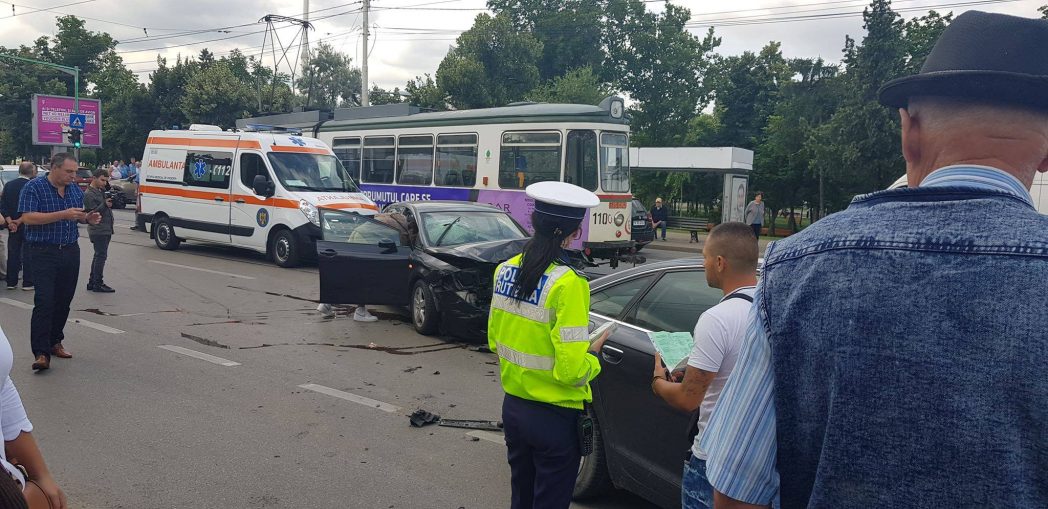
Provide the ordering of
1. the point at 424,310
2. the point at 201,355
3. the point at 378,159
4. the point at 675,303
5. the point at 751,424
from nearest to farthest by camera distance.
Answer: the point at 751,424 → the point at 675,303 → the point at 201,355 → the point at 424,310 → the point at 378,159

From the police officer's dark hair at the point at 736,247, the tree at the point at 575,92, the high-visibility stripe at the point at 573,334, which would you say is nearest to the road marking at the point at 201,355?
the high-visibility stripe at the point at 573,334

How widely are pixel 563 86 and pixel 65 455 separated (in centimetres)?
3772

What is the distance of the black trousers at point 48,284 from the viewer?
7.10m

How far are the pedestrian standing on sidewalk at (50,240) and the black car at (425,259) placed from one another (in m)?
3.08

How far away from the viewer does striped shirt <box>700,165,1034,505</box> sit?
4.46ft

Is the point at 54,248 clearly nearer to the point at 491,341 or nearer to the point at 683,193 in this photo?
the point at 491,341

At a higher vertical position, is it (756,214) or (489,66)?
(489,66)

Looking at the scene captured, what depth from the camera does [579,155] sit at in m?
15.5

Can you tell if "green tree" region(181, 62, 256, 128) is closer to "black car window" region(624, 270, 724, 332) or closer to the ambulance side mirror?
the ambulance side mirror

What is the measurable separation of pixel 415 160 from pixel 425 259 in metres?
9.46

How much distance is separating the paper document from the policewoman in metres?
0.35

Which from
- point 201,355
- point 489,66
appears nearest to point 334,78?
point 489,66

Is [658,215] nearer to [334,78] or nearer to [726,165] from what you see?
[726,165]

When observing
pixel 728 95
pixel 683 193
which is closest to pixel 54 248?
pixel 683 193
